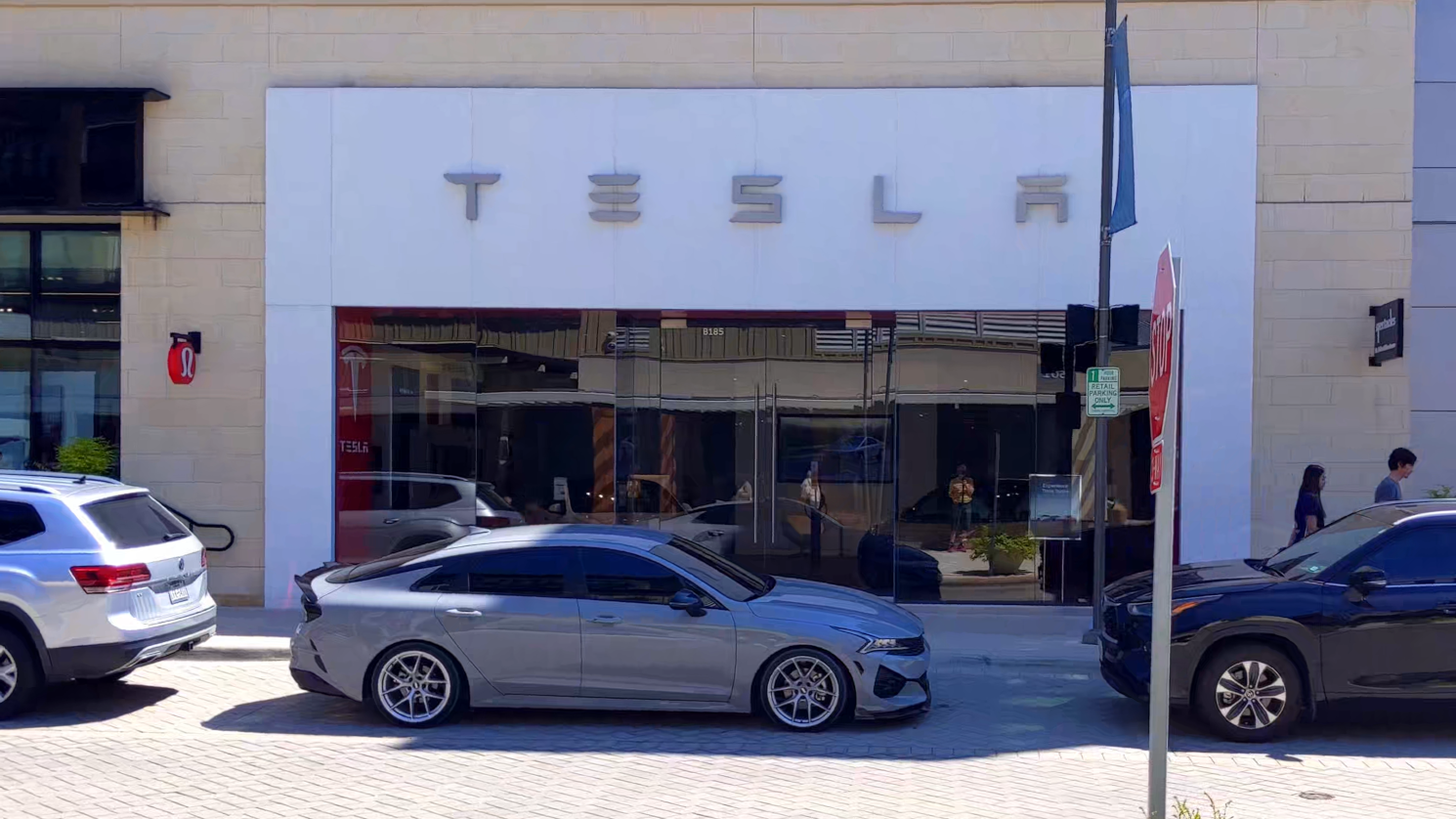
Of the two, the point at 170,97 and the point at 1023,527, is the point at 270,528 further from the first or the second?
the point at 1023,527

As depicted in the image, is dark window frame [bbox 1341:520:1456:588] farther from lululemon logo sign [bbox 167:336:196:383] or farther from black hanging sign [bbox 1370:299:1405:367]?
lululemon logo sign [bbox 167:336:196:383]

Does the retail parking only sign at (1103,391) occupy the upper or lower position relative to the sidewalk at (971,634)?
upper

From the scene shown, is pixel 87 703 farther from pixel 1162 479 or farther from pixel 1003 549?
pixel 1003 549

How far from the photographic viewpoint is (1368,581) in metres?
8.45

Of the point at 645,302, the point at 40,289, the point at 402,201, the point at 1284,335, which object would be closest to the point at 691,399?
the point at 645,302

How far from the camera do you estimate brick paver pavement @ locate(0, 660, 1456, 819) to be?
675cm

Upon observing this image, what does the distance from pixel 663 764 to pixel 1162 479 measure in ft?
12.9

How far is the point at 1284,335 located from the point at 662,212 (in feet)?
22.6

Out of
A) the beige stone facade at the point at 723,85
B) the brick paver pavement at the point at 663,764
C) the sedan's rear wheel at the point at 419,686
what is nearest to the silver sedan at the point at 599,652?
the sedan's rear wheel at the point at 419,686

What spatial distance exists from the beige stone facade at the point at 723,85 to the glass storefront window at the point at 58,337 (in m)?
0.37

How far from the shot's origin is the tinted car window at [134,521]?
8.88m

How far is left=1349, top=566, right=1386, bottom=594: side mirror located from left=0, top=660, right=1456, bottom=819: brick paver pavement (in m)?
0.96

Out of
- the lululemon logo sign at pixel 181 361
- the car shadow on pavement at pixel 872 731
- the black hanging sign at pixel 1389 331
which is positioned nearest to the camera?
the car shadow on pavement at pixel 872 731

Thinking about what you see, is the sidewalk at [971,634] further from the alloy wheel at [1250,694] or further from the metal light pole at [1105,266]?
the alloy wheel at [1250,694]
